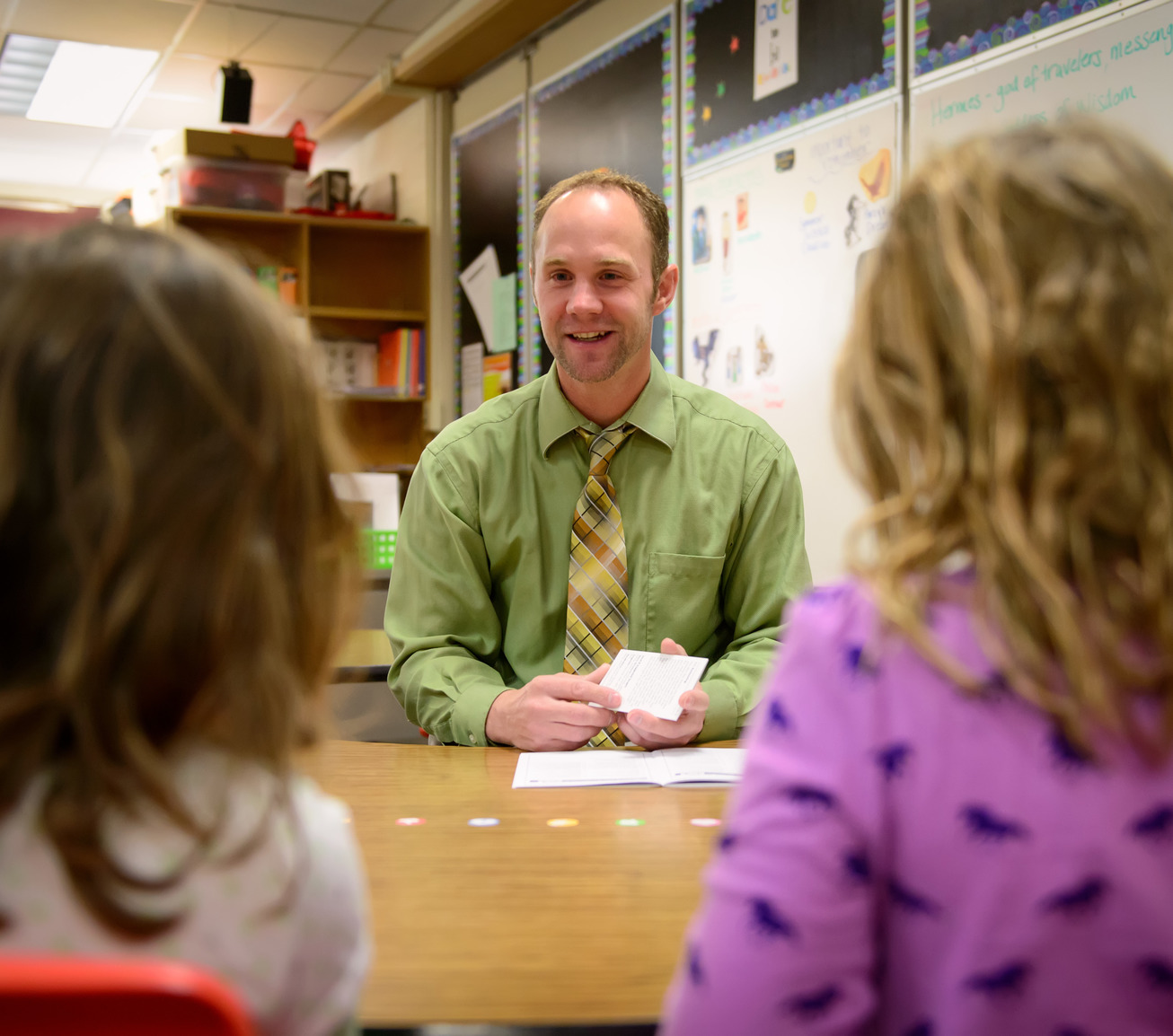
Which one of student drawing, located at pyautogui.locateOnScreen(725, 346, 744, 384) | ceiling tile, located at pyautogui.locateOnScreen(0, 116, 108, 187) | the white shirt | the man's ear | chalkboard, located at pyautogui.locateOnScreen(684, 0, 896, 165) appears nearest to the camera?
the white shirt

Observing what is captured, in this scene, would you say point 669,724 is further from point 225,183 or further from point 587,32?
point 225,183

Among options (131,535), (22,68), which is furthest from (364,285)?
(131,535)

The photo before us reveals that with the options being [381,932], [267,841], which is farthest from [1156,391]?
[381,932]

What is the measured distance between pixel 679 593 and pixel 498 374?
311cm

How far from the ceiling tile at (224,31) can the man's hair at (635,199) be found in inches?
119

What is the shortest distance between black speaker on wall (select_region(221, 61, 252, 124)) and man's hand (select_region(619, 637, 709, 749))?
419cm

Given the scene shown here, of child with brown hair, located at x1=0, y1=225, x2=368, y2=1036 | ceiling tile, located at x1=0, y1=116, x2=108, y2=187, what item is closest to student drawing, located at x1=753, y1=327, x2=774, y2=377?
child with brown hair, located at x1=0, y1=225, x2=368, y2=1036

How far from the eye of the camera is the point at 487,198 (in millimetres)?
4875

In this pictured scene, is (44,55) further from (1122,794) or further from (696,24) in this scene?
(1122,794)

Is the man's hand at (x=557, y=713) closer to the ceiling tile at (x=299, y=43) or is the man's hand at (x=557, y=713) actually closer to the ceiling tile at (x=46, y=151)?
the ceiling tile at (x=299, y=43)

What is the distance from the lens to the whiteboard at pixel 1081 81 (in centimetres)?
201

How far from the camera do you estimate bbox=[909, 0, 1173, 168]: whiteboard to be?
6.60 ft

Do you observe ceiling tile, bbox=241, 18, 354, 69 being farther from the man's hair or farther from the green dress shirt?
the green dress shirt

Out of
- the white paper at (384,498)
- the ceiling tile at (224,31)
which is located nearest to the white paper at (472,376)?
the white paper at (384,498)
